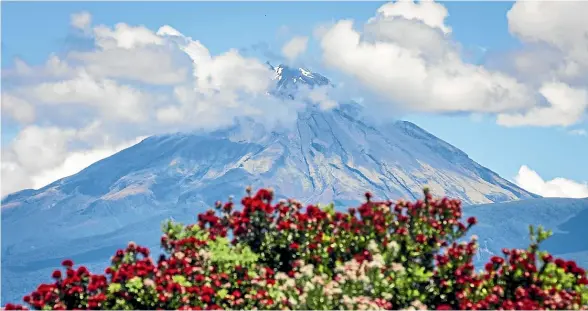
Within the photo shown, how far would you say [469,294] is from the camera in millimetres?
14602

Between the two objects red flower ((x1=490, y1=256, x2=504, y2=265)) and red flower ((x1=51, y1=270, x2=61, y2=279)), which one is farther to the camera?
red flower ((x1=490, y1=256, x2=504, y2=265))

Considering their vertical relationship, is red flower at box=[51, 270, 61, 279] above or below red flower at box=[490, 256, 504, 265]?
above

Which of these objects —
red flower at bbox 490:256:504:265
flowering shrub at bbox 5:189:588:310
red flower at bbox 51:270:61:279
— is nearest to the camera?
flowering shrub at bbox 5:189:588:310

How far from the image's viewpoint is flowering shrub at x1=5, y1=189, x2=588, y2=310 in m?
14.1

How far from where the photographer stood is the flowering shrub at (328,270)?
14.1 metres

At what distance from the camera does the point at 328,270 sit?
15.2m

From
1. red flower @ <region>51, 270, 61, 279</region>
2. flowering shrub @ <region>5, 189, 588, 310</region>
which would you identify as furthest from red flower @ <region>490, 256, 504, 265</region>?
red flower @ <region>51, 270, 61, 279</region>

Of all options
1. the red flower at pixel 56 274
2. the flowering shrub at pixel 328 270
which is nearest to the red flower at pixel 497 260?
the flowering shrub at pixel 328 270

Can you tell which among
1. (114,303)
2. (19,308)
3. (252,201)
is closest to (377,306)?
(252,201)

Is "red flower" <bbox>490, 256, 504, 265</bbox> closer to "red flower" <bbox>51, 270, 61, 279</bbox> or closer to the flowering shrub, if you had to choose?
the flowering shrub

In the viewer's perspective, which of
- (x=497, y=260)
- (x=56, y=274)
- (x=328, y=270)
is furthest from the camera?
(x=328, y=270)

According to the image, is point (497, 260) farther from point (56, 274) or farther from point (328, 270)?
point (56, 274)

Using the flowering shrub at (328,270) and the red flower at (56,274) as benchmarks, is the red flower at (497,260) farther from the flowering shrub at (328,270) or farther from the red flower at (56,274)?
the red flower at (56,274)

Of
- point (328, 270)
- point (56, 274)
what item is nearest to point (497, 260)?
point (328, 270)
